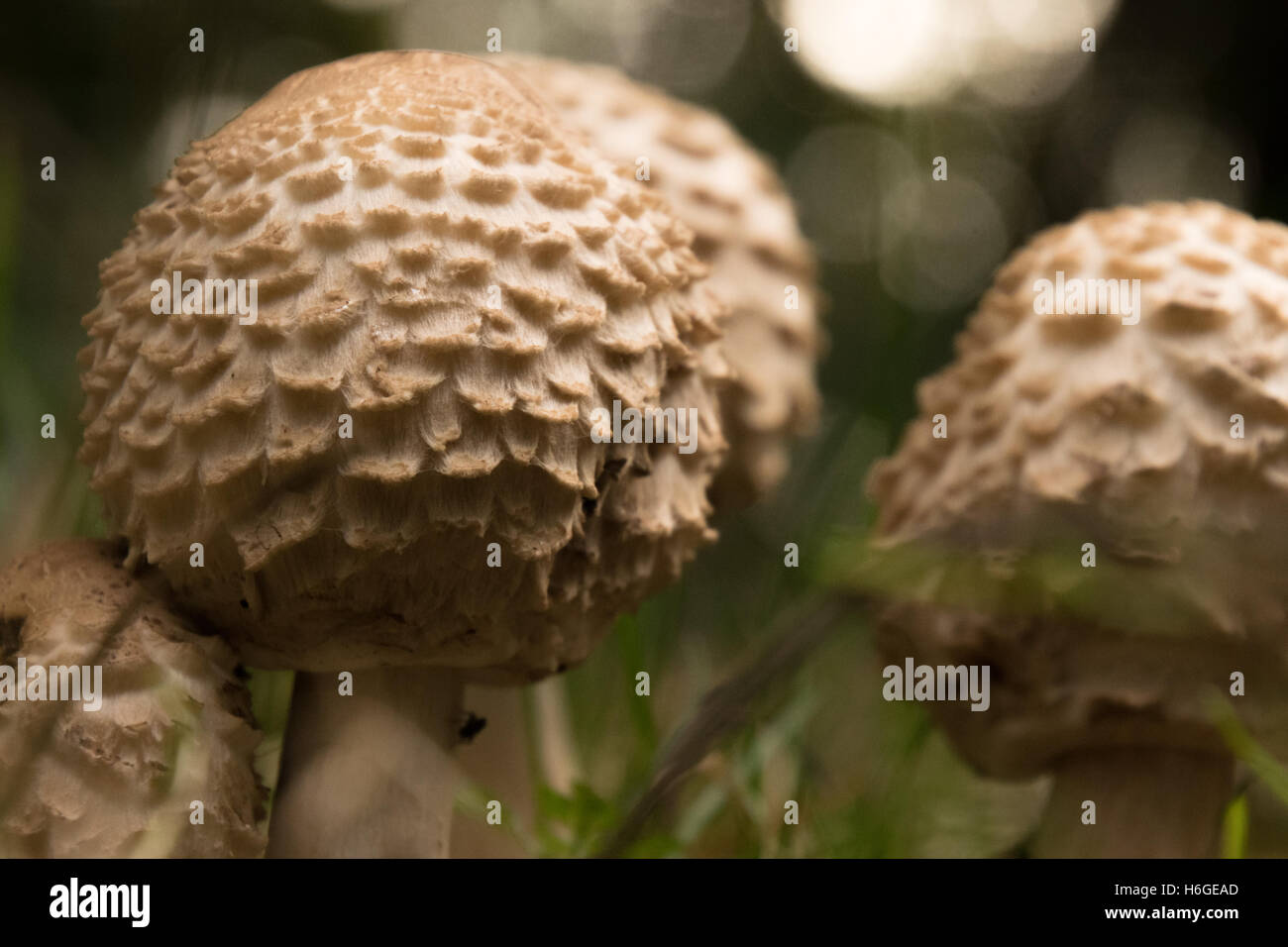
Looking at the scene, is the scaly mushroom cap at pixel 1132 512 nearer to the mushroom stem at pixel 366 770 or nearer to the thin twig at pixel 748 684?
the thin twig at pixel 748 684

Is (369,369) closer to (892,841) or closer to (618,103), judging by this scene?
(892,841)

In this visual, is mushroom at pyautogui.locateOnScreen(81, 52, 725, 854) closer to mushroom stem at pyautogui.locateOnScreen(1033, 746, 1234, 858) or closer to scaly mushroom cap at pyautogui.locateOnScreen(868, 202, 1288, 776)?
scaly mushroom cap at pyautogui.locateOnScreen(868, 202, 1288, 776)

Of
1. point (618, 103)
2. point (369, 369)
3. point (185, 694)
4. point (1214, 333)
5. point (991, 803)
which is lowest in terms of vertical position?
point (991, 803)

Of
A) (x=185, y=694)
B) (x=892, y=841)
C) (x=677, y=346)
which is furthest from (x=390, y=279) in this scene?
(x=892, y=841)

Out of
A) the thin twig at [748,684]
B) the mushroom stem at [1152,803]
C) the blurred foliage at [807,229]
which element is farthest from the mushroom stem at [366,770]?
the mushroom stem at [1152,803]

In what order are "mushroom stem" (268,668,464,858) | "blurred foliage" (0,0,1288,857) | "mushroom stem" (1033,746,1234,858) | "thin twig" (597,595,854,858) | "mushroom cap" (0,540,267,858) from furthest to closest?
"blurred foliage" (0,0,1288,857), "mushroom stem" (1033,746,1234,858), "mushroom stem" (268,668,464,858), "mushroom cap" (0,540,267,858), "thin twig" (597,595,854,858)

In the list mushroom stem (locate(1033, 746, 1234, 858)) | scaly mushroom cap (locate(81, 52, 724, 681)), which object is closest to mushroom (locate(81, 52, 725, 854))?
scaly mushroom cap (locate(81, 52, 724, 681))
